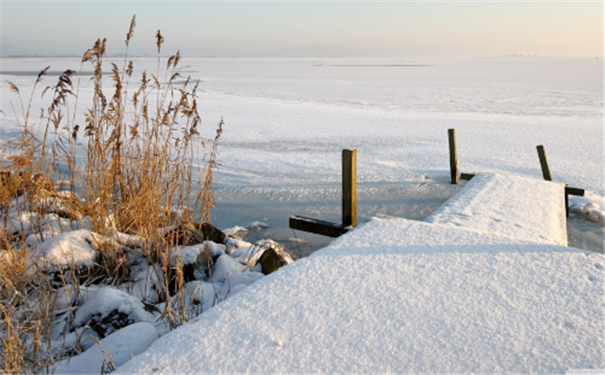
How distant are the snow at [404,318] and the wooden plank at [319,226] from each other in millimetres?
1251

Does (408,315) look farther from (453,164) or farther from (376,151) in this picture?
(376,151)

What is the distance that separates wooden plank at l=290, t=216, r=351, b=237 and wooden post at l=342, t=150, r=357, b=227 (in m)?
0.08

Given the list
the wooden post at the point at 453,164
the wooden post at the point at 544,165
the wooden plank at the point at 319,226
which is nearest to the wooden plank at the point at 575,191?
the wooden post at the point at 544,165

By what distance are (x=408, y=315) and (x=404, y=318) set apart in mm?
37

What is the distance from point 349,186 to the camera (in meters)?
4.19

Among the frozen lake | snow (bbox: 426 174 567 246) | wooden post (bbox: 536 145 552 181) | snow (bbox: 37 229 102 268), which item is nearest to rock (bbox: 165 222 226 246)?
the frozen lake

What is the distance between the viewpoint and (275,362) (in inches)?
70.3

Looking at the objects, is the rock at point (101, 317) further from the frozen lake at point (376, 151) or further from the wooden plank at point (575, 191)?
the wooden plank at point (575, 191)

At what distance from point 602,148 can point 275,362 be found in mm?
8874

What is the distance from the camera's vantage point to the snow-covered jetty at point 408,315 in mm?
1807

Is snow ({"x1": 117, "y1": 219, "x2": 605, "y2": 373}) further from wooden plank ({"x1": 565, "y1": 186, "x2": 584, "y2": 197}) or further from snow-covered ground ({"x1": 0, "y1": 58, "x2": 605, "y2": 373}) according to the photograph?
wooden plank ({"x1": 565, "y1": 186, "x2": 584, "y2": 197})

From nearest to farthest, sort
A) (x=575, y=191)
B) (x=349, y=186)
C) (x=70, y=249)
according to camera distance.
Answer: (x=70, y=249), (x=349, y=186), (x=575, y=191)

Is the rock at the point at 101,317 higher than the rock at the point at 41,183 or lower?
lower

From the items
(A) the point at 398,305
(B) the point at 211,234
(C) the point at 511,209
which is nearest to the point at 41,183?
(B) the point at 211,234
